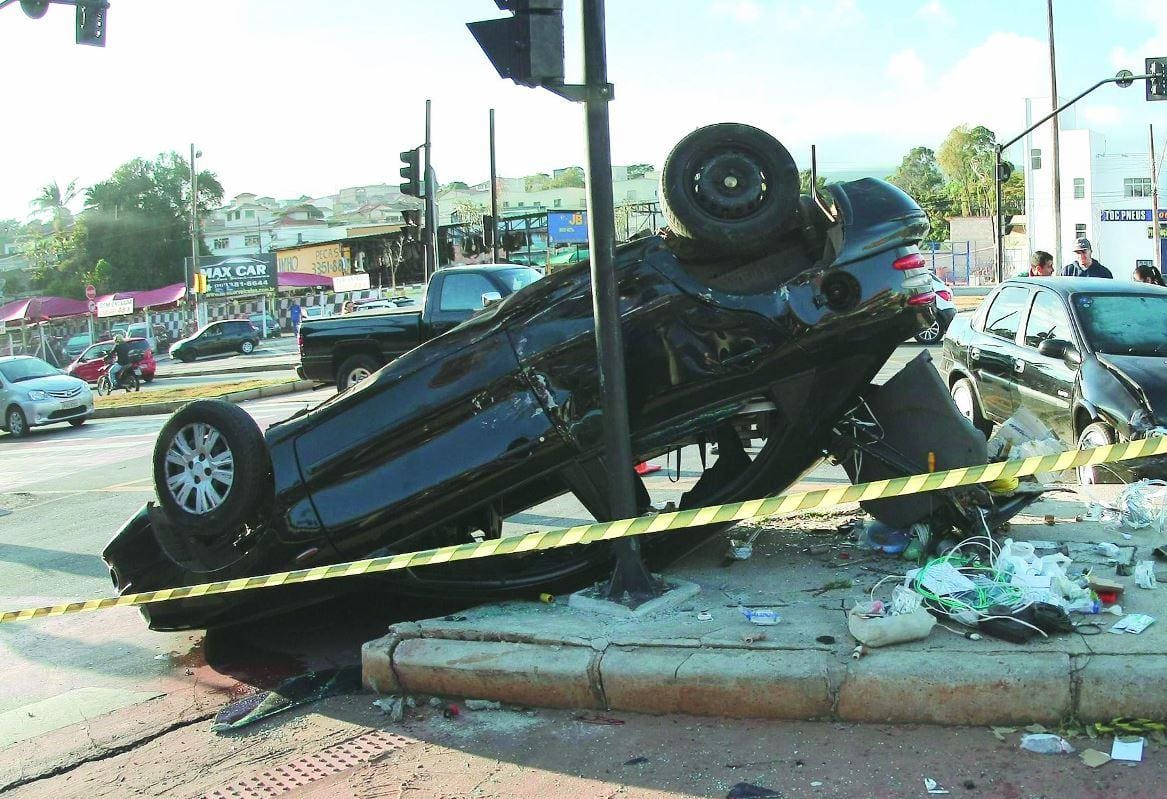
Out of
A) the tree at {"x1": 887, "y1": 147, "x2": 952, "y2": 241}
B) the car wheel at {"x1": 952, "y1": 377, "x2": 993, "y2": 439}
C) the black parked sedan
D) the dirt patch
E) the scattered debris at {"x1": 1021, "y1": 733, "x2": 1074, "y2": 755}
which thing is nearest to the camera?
the scattered debris at {"x1": 1021, "y1": 733, "x2": 1074, "y2": 755}

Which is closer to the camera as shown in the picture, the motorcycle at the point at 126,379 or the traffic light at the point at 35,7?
the traffic light at the point at 35,7

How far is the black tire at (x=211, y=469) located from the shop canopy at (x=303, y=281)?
198ft

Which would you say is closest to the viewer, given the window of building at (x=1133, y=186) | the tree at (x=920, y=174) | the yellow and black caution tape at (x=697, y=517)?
the yellow and black caution tape at (x=697, y=517)

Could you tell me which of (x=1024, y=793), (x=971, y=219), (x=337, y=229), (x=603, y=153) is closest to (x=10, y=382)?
(x=603, y=153)

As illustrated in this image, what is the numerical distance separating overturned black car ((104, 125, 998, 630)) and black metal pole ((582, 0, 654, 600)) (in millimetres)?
242

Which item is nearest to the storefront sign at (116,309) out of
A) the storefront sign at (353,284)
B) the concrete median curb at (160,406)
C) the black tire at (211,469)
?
the storefront sign at (353,284)

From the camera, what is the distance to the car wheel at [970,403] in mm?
9023

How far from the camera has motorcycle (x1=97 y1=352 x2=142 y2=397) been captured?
101 feet

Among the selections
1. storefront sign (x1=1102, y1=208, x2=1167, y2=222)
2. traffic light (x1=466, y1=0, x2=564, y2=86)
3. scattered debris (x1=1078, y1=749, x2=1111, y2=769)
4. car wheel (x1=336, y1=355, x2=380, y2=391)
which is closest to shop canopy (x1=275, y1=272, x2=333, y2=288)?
storefront sign (x1=1102, y1=208, x2=1167, y2=222)

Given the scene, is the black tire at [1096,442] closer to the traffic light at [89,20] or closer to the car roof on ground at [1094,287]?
the car roof on ground at [1094,287]

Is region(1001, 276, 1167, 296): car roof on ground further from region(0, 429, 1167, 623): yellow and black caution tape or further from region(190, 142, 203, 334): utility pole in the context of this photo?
region(190, 142, 203, 334): utility pole

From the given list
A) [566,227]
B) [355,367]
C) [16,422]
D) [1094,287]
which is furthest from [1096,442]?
[566,227]

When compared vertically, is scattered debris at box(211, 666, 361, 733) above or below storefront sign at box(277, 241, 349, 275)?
below

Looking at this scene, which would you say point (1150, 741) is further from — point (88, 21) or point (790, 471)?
point (88, 21)
